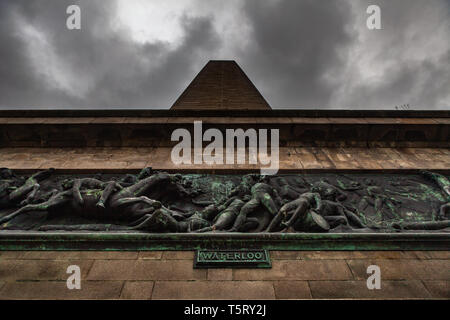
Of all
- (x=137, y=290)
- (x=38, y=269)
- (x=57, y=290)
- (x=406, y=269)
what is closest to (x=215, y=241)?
(x=137, y=290)

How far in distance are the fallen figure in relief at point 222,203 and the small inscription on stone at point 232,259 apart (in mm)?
464

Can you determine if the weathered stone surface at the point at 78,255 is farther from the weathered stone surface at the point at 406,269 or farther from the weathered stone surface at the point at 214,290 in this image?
the weathered stone surface at the point at 406,269

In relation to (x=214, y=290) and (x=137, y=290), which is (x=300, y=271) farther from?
(x=137, y=290)

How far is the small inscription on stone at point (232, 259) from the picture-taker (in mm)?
4422

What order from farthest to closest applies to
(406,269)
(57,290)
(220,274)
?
(406,269) → (220,274) → (57,290)

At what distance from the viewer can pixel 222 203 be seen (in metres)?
5.63

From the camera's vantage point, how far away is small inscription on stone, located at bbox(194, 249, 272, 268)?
442cm

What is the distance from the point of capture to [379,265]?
4480 mm

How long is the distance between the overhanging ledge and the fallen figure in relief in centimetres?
22

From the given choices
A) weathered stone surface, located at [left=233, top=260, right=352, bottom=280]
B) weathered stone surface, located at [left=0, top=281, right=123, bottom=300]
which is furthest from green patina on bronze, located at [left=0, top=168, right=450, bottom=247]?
weathered stone surface, located at [left=0, top=281, right=123, bottom=300]

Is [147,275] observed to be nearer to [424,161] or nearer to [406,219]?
[406,219]

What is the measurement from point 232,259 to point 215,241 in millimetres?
408

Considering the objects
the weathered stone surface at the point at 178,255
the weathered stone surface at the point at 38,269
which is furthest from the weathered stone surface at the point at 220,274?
the weathered stone surface at the point at 38,269
